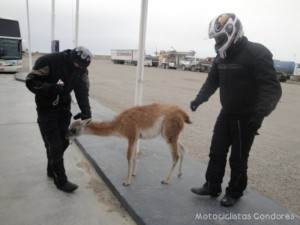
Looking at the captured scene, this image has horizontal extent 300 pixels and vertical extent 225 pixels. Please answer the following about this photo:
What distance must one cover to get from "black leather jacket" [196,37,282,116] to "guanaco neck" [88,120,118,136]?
5.53 feet

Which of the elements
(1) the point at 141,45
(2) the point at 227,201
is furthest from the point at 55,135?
(2) the point at 227,201

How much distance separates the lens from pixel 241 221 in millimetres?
3885

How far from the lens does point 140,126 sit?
15.5 ft

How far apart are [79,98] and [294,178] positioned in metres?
4.06

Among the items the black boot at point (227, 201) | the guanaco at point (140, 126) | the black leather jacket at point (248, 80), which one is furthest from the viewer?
the guanaco at point (140, 126)

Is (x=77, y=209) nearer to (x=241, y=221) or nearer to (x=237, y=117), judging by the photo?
Result: (x=241, y=221)

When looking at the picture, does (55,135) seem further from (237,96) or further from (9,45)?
(9,45)

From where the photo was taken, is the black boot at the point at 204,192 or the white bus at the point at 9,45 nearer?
the black boot at the point at 204,192

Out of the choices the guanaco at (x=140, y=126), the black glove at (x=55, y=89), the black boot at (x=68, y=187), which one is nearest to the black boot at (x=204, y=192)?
the guanaco at (x=140, y=126)

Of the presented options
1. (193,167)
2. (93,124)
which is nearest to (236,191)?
(193,167)

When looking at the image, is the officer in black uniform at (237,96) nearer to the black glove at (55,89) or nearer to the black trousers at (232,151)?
the black trousers at (232,151)

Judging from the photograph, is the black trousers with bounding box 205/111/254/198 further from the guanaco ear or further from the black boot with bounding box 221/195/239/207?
the guanaco ear

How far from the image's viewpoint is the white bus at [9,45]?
23.2m

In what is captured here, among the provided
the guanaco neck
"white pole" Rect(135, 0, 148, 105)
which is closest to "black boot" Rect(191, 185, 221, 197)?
the guanaco neck
